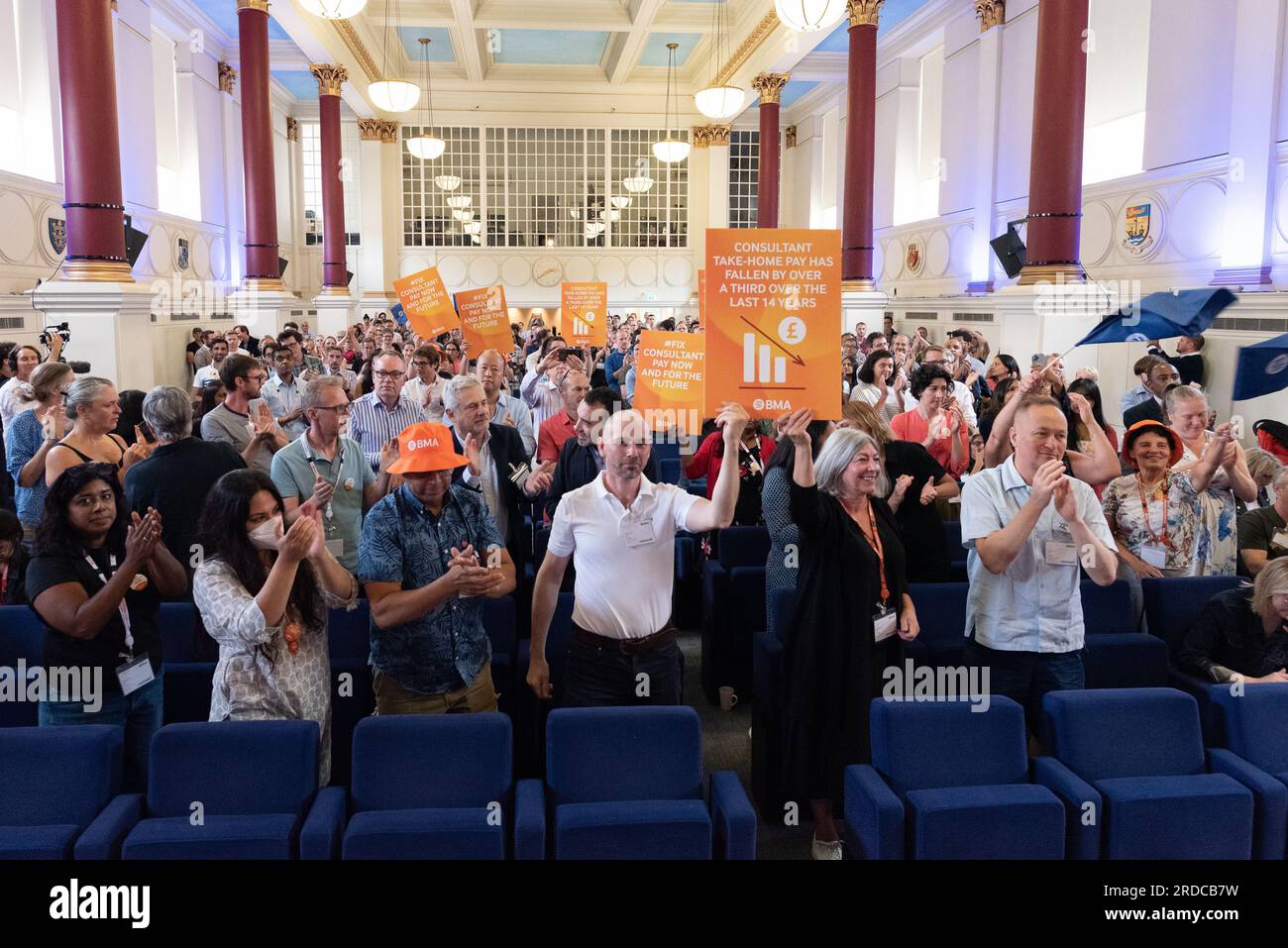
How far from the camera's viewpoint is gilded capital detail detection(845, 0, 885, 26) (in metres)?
16.1

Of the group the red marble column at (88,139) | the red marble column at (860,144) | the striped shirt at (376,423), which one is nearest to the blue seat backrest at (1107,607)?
the striped shirt at (376,423)

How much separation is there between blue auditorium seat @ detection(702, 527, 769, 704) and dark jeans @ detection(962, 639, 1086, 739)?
1668 millimetres

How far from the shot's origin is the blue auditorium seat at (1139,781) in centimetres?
337

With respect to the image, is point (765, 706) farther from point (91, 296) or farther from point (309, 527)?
point (91, 296)

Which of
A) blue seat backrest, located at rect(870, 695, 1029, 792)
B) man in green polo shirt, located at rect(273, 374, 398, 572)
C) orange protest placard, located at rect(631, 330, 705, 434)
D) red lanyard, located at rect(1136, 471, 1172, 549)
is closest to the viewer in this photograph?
blue seat backrest, located at rect(870, 695, 1029, 792)

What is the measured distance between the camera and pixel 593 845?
3.21m

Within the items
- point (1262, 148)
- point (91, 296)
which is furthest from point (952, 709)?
point (1262, 148)

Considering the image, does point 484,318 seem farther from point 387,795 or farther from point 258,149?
point 258,149

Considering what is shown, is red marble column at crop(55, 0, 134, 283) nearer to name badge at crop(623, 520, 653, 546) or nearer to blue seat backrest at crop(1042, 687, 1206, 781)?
name badge at crop(623, 520, 653, 546)

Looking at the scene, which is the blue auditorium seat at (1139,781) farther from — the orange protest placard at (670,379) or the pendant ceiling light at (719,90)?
the pendant ceiling light at (719,90)

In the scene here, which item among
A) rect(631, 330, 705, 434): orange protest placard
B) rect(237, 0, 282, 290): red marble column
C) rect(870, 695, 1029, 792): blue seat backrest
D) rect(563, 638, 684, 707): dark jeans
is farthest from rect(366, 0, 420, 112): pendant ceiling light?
rect(870, 695, 1029, 792): blue seat backrest

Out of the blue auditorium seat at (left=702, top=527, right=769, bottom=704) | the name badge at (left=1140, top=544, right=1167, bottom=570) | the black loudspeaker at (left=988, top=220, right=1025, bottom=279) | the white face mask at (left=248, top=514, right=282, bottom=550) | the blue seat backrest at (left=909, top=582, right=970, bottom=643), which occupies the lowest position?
the blue auditorium seat at (left=702, top=527, right=769, bottom=704)

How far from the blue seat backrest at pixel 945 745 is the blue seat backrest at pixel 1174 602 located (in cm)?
170

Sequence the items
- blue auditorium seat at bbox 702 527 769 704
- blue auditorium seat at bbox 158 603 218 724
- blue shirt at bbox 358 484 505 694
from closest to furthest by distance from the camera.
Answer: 1. blue shirt at bbox 358 484 505 694
2. blue auditorium seat at bbox 158 603 218 724
3. blue auditorium seat at bbox 702 527 769 704
